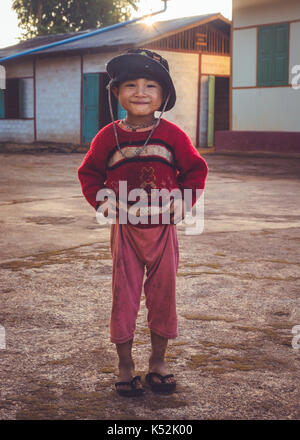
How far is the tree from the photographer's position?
34.6m

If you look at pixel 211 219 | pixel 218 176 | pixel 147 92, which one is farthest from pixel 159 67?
pixel 218 176

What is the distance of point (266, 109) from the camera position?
13.6 m

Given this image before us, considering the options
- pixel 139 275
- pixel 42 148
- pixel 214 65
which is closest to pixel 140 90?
pixel 139 275

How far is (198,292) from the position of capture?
3352mm

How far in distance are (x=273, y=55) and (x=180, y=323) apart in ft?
37.5

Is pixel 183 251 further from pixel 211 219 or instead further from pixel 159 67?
pixel 159 67

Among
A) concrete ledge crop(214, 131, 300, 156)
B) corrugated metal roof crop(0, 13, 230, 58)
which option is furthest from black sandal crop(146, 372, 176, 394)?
corrugated metal roof crop(0, 13, 230, 58)

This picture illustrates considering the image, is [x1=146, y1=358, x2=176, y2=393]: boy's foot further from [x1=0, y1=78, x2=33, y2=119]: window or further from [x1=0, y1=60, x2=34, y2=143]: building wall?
[x1=0, y1=78, x2=33, y2=119]: window

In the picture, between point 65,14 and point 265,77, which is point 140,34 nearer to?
point 265,77

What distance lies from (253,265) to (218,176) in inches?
237

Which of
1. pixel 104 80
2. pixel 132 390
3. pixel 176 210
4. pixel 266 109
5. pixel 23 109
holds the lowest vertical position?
pixel 132 390

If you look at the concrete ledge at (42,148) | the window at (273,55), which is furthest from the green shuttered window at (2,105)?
the window at (273,55)

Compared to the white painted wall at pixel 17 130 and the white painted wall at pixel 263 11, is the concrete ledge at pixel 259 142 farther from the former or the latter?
the white painted wall at pixel 17 130
